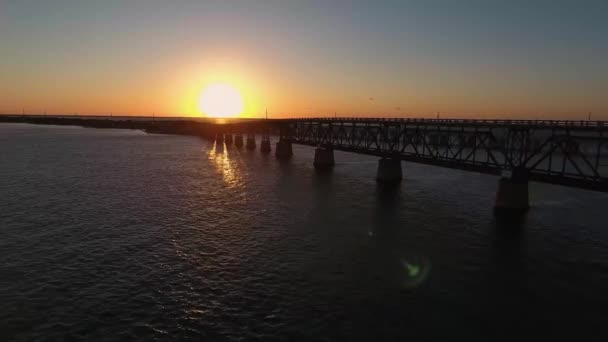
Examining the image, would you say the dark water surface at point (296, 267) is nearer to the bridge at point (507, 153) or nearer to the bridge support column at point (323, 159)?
the bridge at point (507, 153)

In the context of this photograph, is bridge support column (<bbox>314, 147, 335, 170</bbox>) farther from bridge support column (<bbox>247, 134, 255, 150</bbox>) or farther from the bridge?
bridge support column (<bbox>247, 134, 255, 150</bbox>)

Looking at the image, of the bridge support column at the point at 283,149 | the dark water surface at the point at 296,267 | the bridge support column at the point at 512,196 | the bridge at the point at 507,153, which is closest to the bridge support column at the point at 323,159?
the bridge at the point at 507,153

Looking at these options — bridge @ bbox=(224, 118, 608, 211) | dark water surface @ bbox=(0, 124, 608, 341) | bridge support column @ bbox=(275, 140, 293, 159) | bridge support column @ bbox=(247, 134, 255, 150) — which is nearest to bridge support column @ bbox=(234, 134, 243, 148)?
bridge support column @ bbox=(247, 134, 255, 150)

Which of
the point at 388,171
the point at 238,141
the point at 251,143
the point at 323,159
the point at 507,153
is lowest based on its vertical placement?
the point at 388,171

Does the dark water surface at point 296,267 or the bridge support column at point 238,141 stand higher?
the bridge support column at point 238,141

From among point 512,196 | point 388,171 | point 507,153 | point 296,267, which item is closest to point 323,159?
point 388,171

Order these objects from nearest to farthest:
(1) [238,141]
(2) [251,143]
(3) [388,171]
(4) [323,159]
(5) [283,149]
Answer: (3) [388,171]
(4) [323,159]
(5) [283,149]
(2) [251,143]
(1) [238,141]

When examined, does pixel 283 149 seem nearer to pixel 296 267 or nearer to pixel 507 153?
pixel 507 153
